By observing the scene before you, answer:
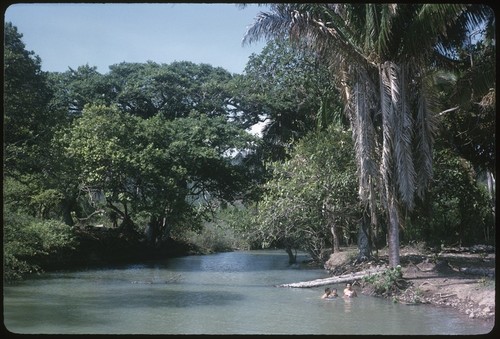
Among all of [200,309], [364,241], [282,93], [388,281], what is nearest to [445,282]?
[388,281]

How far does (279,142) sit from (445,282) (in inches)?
412

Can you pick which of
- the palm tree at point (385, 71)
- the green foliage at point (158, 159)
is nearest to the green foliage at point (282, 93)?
the green foliage at point (158, 159)

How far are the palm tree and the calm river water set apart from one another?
2065mm

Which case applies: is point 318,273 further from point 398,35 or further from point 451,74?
point 398,35

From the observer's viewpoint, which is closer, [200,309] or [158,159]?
[200,309]

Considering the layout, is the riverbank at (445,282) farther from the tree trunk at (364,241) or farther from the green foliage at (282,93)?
the green foliage at (282,93)

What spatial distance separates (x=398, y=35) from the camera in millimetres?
10633

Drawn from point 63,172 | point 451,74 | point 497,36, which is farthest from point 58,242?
point 497,36

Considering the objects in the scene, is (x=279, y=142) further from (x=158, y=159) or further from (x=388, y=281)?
(x=388, y=281)

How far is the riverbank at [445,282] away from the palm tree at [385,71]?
2.38ft

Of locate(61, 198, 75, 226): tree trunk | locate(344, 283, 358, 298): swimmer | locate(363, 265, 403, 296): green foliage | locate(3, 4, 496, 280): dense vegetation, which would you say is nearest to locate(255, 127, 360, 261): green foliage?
locate(3, 4, 496, 280): dense vegetation

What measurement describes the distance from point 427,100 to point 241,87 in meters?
10.6

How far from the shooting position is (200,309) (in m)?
10.1

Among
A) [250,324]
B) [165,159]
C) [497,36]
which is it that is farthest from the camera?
[165,159]
